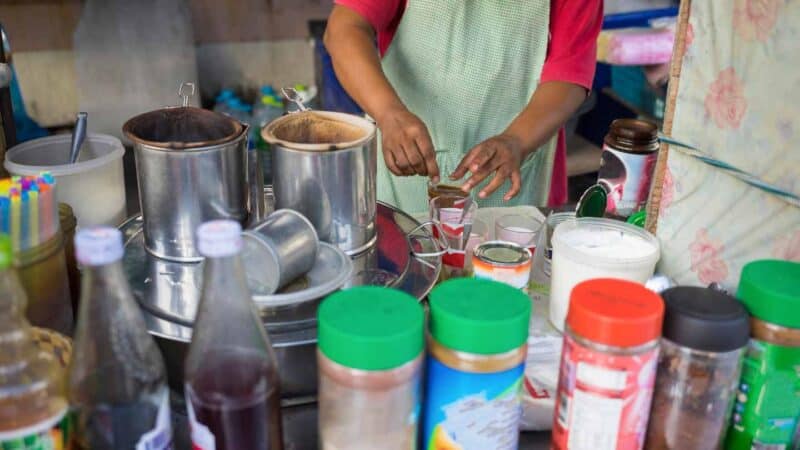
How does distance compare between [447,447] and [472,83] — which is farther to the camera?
[472,83]

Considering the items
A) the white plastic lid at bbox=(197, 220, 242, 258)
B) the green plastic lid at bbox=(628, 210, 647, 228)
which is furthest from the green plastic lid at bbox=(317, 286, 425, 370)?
the green plastic lid at bbox=(628, 210, 647, 228)

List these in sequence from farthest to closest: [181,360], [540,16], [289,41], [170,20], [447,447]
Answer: [289,41] → [170,20] → [540,16] → [181,360] → [447,447]

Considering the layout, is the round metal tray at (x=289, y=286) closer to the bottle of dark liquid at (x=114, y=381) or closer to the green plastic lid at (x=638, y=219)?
the bottle of dark liquid at (x=114, y=381)

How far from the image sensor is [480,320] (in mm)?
633

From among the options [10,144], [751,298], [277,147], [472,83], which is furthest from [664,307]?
[10,144]

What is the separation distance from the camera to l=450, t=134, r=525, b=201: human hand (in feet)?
3.84

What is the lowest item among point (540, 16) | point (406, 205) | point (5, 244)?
point (406, 205)

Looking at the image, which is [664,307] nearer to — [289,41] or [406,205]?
[406,205]

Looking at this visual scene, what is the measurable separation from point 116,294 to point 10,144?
73 cm

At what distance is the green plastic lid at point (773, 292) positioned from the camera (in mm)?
677

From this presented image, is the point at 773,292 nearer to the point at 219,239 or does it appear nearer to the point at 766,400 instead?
the point at 766,400

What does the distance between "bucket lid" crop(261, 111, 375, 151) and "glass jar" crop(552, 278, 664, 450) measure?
40 centimetres

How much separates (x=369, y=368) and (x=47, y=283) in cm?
42

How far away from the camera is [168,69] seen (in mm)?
2910
